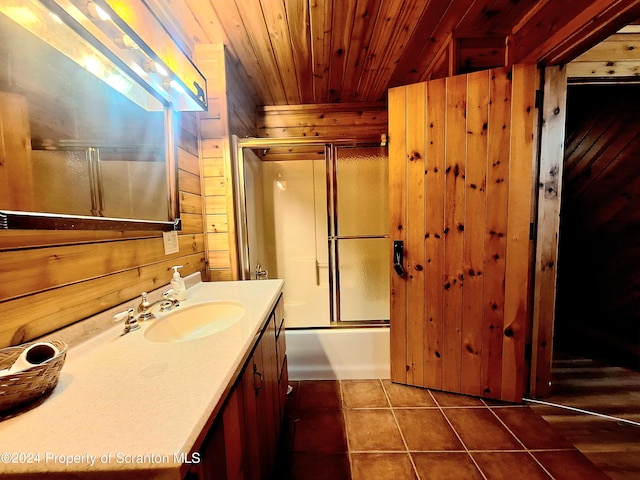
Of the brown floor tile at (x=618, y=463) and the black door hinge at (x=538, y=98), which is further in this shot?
the black door hinge at (x=538, y=98)

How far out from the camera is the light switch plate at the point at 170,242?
128 cm

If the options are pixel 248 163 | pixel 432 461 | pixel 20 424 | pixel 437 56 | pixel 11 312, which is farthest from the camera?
pixel 248 163

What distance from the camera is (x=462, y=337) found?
170cm

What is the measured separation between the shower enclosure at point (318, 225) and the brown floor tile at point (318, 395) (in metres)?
0.45

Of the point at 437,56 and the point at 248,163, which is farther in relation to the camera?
the point at 248,163

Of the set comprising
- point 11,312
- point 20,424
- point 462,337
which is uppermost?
point 11,312

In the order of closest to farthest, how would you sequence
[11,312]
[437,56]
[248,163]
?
[11,312] < [437,56] < [248,163]

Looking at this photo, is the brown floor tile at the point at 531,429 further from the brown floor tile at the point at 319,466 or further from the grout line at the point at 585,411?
the brown floor tile at the point at 319,466

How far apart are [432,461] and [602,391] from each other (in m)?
1.46

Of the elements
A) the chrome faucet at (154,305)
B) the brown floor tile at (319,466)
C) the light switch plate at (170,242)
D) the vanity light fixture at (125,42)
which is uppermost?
the vanity light fixture at (125,42)

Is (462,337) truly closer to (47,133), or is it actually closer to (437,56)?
(437,56)

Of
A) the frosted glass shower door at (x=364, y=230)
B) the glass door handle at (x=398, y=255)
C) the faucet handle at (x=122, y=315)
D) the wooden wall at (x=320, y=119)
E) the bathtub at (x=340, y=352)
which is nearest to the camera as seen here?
the faucet handle at (x=122, y=315)

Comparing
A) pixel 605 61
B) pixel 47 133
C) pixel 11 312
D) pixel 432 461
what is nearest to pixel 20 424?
pixel 11 312

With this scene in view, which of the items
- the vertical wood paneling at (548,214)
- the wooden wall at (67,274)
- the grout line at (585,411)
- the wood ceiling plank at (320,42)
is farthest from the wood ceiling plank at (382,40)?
the grout line at (585,411)
